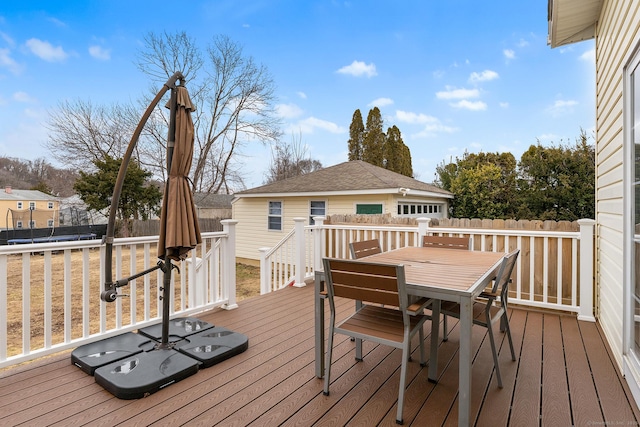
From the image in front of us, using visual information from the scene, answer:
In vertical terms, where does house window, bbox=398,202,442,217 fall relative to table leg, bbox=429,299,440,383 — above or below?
above

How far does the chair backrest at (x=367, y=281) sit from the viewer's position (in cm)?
197

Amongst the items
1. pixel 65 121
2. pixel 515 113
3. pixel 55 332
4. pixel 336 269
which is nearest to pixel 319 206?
pixel 55 332

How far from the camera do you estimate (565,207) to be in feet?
36.1

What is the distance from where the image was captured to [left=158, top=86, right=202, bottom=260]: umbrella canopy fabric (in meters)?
2.66

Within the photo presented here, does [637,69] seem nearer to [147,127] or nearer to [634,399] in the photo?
[634,399]

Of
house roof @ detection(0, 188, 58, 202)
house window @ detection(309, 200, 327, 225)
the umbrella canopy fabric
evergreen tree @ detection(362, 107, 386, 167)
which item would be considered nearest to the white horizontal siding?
the umbrella canopy fabric

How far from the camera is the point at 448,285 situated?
206 cm

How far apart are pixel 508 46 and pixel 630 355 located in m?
13.0

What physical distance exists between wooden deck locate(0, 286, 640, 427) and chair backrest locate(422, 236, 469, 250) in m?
1.08

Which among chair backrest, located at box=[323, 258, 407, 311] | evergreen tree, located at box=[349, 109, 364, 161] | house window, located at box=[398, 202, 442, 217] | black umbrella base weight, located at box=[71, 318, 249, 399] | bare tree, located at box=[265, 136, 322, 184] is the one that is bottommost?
black umbrella base weight, located at box=[71, 318, 249, 399]

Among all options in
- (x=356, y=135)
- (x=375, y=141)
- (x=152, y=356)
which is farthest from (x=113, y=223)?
(x=356, y=135)

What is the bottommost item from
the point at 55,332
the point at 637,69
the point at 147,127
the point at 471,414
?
the point at 55,332

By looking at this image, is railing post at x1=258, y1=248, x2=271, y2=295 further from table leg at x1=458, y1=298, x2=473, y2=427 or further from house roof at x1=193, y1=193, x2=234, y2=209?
house roof at x1=193, y1=193, x2=234, y2=209

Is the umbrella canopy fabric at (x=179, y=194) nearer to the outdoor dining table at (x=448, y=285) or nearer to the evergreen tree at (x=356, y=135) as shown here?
the outdoor dining table at (x=448, y=285)
